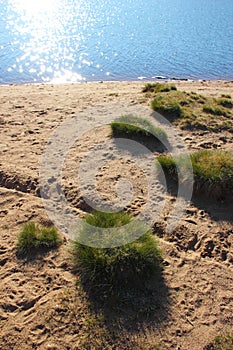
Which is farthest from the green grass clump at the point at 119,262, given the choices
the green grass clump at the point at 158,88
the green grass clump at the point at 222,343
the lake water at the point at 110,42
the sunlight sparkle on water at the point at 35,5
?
the sunlight sparkle on water at the point at 35,5

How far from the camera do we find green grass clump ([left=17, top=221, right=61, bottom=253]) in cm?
567

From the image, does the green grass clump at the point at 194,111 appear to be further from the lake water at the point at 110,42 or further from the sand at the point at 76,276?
the lake water at the point at 110,42

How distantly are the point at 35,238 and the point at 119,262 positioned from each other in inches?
64.7

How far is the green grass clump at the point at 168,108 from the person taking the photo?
10783 millimetres

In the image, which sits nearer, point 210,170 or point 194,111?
point 210,170

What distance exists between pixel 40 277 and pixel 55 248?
25.1 inches

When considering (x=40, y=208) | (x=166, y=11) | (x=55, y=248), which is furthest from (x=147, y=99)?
(x=166, y=11)

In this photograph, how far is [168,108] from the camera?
10812 mm

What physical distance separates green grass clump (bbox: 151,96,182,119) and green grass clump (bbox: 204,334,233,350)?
740cm

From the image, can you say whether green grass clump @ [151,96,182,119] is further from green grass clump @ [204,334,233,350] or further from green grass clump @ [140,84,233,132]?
green grass clump @ [204,334,233,350]

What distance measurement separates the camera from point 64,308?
188 inches

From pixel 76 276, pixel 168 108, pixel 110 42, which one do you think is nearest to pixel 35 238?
pixel 76 276

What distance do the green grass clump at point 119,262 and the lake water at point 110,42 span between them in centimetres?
2117

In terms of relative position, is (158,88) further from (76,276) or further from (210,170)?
(76,276)
